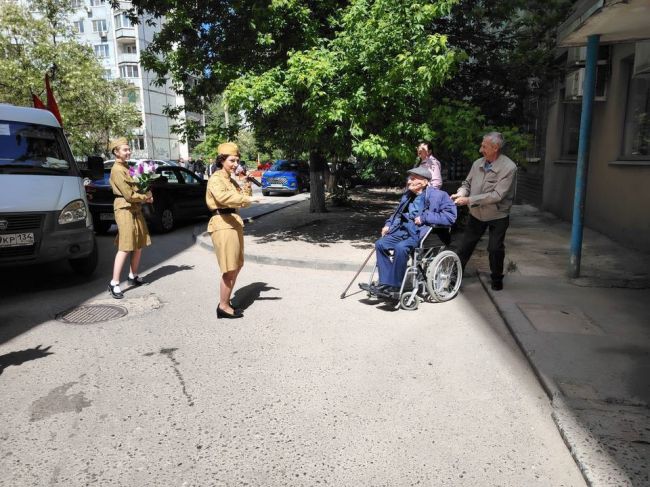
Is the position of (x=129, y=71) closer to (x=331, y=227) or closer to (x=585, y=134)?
(x=331, y=227)

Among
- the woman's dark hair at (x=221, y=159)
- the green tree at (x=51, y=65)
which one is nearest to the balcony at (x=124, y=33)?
the green tree at (x=51, y=65)

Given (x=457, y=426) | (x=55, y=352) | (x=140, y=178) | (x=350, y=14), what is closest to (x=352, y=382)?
(x=457, y=426)

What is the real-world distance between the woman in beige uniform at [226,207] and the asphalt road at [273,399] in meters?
0.62

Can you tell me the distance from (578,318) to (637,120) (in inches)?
227

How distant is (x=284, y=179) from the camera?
72.6 feet

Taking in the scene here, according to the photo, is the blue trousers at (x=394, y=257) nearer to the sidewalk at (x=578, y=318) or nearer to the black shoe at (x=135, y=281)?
the sidewalk at (x=578, y=318)

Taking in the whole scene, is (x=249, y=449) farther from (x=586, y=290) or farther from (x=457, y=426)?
(x=586, y=290)

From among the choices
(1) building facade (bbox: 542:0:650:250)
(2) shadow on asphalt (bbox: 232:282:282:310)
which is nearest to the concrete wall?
(1) building facade (bbox: 542:0:650:250)

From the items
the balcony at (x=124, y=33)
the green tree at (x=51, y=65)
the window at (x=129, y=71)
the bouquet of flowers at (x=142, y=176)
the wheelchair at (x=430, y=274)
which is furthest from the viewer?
the window at (x=129, y=71)

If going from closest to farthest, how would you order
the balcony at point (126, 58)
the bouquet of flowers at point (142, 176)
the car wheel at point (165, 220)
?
the bouquet of flowers at point (142, 176)
the car wheel at point (165, 220)
the balcony at point (126, 58)

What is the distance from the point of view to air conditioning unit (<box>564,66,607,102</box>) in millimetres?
9555

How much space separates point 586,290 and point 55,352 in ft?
18.3

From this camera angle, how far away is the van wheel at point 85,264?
672 centimetres

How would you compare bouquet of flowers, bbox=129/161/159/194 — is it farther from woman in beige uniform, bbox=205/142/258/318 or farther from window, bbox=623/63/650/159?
window, bbox=623/63/650/159
